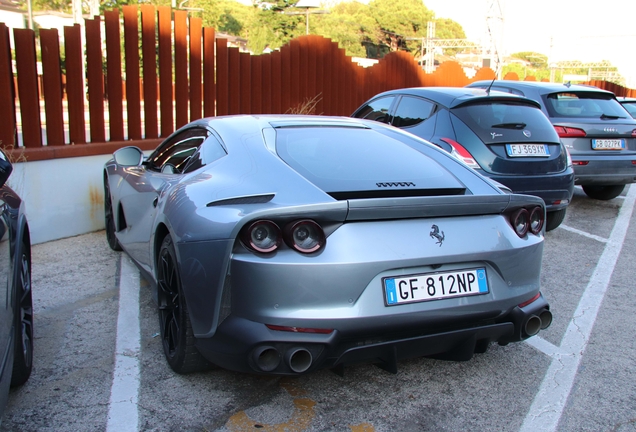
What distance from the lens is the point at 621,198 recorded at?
9.47m

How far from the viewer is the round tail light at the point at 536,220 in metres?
3.17

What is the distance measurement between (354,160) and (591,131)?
5.54 meters

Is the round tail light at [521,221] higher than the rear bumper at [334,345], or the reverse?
the round tail light at [521,221]

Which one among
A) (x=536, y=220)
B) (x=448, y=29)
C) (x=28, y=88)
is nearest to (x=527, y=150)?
(x=536, y=220)

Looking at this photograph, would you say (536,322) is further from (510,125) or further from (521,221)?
(510,125)

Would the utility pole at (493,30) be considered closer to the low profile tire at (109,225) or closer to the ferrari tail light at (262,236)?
the low profile tire at (109,225)

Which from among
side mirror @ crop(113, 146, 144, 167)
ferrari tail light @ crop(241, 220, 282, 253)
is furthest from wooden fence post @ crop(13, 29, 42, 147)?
ferrari tail light @ crop(241, 220, 282, 253)

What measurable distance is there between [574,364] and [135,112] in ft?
18.8

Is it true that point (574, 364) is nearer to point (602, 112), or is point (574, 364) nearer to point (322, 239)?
point (322, 239)

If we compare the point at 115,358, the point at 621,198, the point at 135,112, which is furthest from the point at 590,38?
the point at 115,358

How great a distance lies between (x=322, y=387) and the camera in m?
3.13

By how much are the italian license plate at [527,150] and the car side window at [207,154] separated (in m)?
3.37

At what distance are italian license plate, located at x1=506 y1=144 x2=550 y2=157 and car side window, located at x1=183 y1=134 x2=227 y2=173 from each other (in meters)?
3.37

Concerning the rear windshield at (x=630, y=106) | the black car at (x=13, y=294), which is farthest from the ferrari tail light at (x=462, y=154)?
the rear windshield at (x=630, y=106)
